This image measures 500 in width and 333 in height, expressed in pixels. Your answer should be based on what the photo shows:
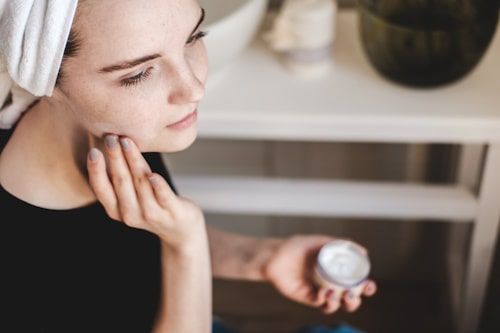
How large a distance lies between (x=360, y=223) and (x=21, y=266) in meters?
1.01

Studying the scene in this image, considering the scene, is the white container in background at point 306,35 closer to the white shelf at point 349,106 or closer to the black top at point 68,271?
the white shelf at point 349,106

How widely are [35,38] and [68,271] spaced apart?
345 mm

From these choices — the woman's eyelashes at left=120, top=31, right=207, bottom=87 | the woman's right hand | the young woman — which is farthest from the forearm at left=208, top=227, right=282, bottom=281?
the woman's eyelashes at left=120, top=31, right=207, bottom=87

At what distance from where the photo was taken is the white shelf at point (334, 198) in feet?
3.94

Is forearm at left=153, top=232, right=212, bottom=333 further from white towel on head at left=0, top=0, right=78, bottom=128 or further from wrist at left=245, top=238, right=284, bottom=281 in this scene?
white towel on head at left=0, top=0, right=78, bottom=128

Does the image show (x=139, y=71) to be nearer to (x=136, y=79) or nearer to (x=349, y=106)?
(x=136, y=79)

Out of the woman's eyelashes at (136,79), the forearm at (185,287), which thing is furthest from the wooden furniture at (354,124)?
the woman's eyelashes at (136,79)

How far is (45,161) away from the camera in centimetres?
83

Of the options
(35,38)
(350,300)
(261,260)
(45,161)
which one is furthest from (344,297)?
(35,38)

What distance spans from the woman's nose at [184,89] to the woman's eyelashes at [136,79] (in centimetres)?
3

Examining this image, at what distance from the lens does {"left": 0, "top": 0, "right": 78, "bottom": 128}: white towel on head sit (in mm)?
623

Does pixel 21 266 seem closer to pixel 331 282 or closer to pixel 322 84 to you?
pixel 331 282

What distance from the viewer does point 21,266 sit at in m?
0.84

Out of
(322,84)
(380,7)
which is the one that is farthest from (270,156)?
(380,7)
